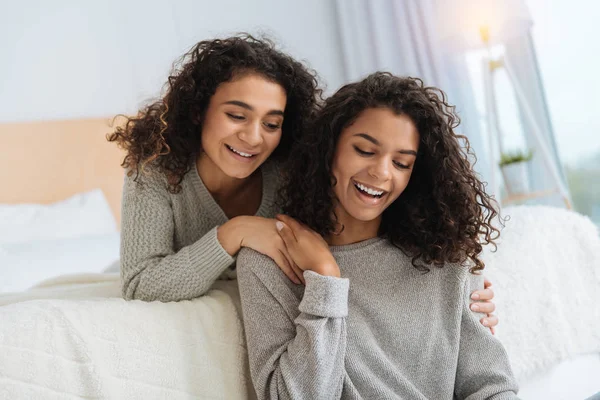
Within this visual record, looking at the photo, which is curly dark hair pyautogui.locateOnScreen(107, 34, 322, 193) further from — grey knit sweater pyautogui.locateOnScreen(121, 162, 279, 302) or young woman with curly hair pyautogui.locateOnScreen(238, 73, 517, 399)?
young woman with curly hair pyautogui.locateOnScreen(238, 73, 517, 399)

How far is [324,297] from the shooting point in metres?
1.07

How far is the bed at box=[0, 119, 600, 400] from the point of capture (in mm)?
943

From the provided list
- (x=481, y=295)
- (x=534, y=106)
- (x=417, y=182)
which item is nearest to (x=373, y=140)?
(x=417, y=182)

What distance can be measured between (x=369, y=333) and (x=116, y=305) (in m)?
0.45

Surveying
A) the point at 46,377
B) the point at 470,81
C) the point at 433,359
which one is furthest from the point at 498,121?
the point at 46,377

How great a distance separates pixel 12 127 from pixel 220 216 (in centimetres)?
153

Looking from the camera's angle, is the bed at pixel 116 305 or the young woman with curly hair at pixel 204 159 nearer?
the bed at pixel 116 305

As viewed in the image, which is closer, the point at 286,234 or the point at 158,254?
the point at 286,234

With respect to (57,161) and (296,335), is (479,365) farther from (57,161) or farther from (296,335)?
(57,161)

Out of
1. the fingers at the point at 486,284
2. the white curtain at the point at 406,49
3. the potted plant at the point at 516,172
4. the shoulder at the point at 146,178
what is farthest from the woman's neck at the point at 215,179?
the white curtain at the point at 406,49

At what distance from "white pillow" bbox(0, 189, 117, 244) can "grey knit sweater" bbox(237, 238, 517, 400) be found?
1443 mm

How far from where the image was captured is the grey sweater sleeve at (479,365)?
3.79 ft

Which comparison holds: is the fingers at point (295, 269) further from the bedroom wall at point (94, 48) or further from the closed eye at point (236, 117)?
the bedroom wall at point (94, 48)

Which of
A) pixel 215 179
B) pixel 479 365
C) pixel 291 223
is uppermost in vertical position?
pixel 215 179
